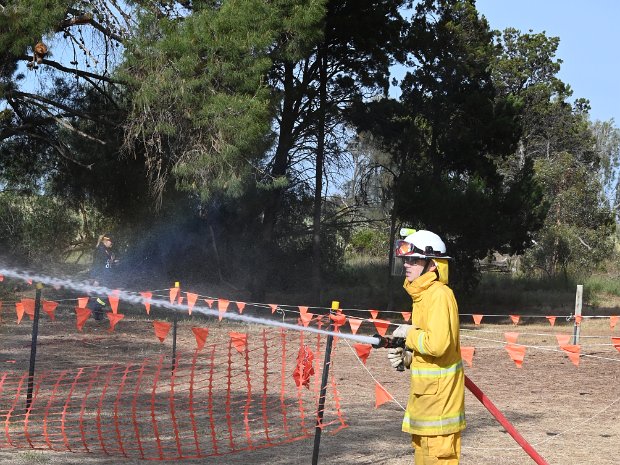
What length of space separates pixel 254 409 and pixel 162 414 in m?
1.02

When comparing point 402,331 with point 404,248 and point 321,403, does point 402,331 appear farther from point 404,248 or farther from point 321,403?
point 321,403

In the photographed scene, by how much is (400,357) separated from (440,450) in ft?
1.89

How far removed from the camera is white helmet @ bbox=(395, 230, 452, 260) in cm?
473

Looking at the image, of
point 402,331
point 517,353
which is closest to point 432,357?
point 402,331

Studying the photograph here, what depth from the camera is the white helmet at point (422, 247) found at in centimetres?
473

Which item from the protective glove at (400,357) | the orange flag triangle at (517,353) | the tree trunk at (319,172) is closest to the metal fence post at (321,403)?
the protective glove at (400,357)

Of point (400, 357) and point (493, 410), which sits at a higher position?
point (400, 357)

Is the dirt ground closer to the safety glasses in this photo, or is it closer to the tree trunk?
the safety glasses

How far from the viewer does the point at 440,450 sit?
4.57m

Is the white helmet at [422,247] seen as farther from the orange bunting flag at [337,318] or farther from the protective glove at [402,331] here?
the orange bunting flag at [337,318]

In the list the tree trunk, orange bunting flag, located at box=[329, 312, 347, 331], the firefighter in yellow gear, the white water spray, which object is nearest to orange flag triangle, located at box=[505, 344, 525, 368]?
the white water spray

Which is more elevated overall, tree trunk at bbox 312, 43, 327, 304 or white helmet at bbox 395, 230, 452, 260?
tree trunk at bbox 312, 43, 327, 304

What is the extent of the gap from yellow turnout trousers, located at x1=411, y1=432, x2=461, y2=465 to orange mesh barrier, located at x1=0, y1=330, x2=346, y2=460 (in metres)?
2.26

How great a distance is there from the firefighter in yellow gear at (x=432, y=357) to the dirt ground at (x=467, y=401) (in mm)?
2324
